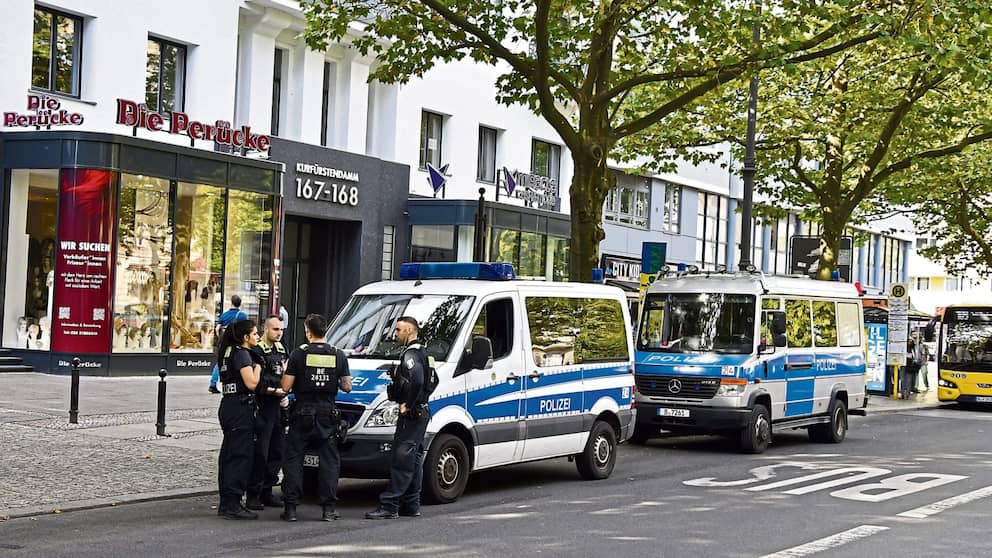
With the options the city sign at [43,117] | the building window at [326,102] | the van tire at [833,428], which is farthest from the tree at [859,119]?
the city sign at [43,117]

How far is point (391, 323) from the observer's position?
1238cm

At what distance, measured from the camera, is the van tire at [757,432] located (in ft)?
57.5

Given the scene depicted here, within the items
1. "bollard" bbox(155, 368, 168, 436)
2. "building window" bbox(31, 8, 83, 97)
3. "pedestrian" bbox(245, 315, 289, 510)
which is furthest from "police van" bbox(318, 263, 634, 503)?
"building window" bbox(31, 8, 83, 97)

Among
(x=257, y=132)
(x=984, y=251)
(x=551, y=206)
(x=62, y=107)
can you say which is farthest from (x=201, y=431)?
(x=984, y=251)

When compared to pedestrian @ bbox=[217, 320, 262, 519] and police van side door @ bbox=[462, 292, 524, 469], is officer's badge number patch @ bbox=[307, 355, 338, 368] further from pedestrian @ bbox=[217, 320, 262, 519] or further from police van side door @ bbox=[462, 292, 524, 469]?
police van side door @ bbox=[462, 292, 524, 469]

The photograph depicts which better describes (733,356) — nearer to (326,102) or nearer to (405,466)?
(405,466)

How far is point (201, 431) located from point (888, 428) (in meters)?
13.8

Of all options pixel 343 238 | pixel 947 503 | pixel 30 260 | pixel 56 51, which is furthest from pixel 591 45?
pixel 343 238

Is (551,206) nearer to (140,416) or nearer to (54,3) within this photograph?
(54,3)

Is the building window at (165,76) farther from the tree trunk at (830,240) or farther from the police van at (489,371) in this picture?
the tree trunk at (830,240)

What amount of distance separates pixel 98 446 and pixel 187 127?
37.2 ft

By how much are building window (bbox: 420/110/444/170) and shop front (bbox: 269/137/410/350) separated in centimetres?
127

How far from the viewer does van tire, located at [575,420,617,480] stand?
13.9 metres

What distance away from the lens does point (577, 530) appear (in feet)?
34.0
